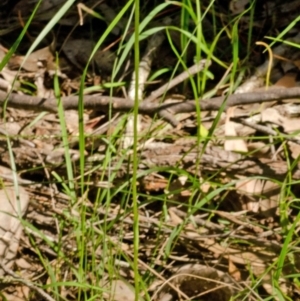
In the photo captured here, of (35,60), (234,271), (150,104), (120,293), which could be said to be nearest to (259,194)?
(234,271)

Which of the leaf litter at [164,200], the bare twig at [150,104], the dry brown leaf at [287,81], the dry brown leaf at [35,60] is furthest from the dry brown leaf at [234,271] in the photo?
the dry brown leaf at [35,60]

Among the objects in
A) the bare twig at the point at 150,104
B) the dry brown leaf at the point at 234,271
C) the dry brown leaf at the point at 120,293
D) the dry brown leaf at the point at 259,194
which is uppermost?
the bare twig at the point at 150,104

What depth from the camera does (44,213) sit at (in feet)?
7.24

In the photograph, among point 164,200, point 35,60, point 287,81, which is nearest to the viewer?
point 164,200

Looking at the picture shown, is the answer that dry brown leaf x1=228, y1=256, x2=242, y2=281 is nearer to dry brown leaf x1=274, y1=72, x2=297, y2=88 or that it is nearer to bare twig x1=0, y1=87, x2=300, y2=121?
bare twig x1=0, y1=87, x2=300, y2=121

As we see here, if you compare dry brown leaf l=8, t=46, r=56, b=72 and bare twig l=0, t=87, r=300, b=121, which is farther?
dry brown leaf l=8, t=46, r=56, b=72

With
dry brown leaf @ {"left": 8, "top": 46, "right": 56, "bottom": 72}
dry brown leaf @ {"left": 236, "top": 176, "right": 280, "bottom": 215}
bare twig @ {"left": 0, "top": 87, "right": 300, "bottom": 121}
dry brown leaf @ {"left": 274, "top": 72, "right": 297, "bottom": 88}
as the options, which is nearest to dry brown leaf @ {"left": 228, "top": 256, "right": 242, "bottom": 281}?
dry brown leaf @ {"left": 236, "top": 176, "right": 280, "bottom": 215}

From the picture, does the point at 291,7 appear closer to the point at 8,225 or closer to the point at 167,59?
the point at 167,59

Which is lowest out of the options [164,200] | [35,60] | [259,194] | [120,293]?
[120,293]

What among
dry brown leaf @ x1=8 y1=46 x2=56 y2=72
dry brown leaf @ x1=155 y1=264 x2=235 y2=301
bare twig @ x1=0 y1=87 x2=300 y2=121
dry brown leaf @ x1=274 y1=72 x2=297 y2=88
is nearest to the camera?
dry brown leaf @ x1=155 y1=264 x2=235 y2=301

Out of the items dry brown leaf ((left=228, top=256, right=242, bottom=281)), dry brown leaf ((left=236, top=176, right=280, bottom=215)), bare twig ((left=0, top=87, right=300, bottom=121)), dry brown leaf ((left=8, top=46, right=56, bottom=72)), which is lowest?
dry brown leaf ((left=228, top=256, right=242, bottom=281))

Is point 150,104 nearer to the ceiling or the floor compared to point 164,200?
nearer to the ceiling

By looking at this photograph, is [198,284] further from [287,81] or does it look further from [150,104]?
[287,81]

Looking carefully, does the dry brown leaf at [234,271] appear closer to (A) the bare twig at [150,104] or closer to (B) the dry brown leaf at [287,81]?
(A) the bare twig at [150,104]
